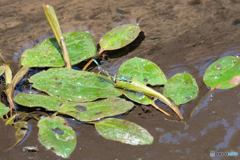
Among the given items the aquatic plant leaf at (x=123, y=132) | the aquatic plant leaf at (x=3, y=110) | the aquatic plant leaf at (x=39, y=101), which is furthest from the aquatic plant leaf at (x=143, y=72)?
the aquatic plant leaf at (x=3, y=110)

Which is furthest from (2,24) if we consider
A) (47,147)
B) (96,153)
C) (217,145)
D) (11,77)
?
(217,145)

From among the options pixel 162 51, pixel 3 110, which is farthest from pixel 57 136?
pixel 162 51

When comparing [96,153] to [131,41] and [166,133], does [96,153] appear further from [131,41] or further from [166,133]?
[131,41]

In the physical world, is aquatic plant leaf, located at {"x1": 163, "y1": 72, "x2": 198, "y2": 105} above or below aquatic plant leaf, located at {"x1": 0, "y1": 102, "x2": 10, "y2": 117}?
Result: below

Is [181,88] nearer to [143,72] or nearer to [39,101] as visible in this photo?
[143,72]

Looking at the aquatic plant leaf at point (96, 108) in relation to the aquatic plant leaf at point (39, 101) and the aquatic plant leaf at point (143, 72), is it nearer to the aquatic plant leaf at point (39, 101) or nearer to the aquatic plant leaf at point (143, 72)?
A: the aquatic plant leaf at point (39, 101)

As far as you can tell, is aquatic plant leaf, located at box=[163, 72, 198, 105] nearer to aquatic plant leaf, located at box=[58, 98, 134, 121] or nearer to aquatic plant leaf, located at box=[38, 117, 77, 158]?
aquatic plant leaf, located at box=[58, 98, 134, 121]

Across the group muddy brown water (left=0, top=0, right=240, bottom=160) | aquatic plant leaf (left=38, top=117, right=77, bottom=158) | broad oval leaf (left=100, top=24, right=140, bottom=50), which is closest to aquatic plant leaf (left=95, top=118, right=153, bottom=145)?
muddy brown water (left=0, top=0, right=240, bottom=160)
